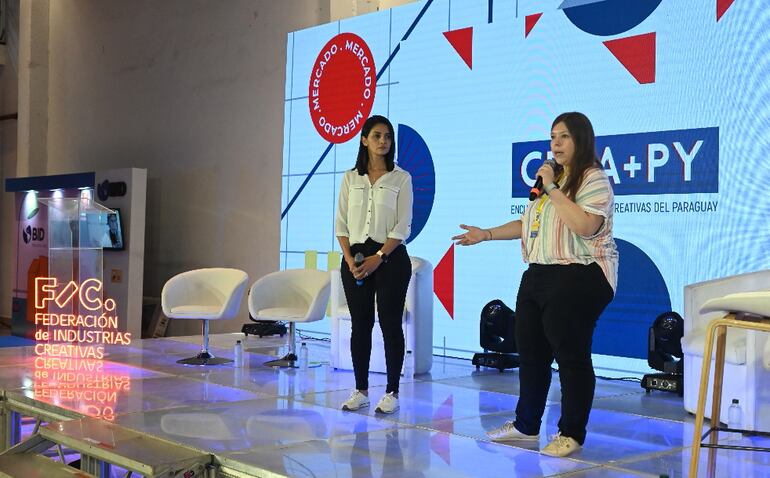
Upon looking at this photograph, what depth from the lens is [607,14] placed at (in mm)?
6309

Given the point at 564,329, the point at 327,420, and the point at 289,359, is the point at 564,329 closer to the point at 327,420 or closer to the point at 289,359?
the point at 327,420

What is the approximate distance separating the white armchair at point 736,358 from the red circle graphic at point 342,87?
402 centimetres

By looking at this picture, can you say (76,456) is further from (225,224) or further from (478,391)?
(225,224)

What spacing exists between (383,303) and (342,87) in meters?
4.30

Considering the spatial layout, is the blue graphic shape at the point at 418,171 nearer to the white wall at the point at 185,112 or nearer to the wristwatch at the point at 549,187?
the white wall at the point at 185,112

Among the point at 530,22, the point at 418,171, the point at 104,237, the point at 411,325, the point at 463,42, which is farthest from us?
the point at 104,237

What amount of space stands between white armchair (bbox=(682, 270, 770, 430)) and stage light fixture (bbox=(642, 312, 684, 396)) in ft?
1.76

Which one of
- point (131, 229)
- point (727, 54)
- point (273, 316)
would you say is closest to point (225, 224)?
point (131, 229)

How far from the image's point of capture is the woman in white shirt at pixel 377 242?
4430mm

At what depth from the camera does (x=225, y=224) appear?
1036cm

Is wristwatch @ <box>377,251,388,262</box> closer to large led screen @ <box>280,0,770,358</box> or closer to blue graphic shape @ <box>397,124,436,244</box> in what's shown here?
large led screen @ <box>280,0,770,358</box>

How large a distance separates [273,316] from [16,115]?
9.38m

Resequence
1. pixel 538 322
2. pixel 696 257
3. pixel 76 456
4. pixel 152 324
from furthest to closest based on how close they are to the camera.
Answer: pixel 152 324 → pixel 76 456 → pixel 696 257 → pixel 538 322

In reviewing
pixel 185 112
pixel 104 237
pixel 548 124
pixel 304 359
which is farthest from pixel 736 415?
pixel 104 237
